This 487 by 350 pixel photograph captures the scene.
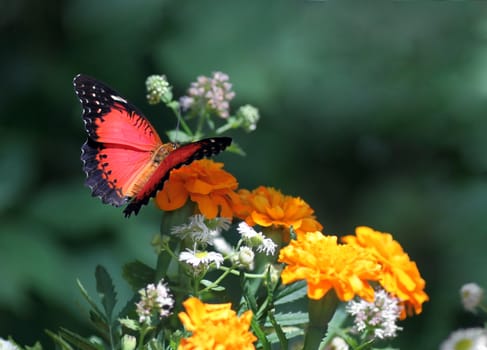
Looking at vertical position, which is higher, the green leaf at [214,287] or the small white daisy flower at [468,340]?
the green leaf at [214,287]

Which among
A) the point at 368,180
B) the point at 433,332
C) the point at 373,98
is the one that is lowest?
the point at 433,332

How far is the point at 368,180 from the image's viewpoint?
3.20 m

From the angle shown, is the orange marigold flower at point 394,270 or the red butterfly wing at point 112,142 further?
the red butterfly wing at point 112,142

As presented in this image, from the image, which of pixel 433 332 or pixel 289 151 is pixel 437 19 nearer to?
pixel 289 151

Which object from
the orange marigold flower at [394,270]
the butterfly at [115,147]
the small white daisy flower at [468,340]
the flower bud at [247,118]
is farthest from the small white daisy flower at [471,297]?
the butterfly at [115,147]

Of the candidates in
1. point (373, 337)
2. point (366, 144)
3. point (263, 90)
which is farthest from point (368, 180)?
point (373, 337)

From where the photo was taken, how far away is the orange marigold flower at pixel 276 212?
1.27 metres

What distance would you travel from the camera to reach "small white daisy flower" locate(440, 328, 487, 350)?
137 cm

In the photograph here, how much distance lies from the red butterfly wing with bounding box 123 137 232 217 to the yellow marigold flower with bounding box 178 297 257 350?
0.80 ft

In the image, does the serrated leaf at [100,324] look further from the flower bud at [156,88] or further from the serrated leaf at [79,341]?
the flower bud at [156,88]

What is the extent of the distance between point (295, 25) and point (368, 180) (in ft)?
2.19

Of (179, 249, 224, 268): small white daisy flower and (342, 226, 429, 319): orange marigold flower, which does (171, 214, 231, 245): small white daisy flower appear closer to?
(179, 249, 224, 268): small white daisy flower

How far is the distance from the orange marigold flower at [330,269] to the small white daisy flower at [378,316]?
2.5 inches

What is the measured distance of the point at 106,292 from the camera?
134cm
